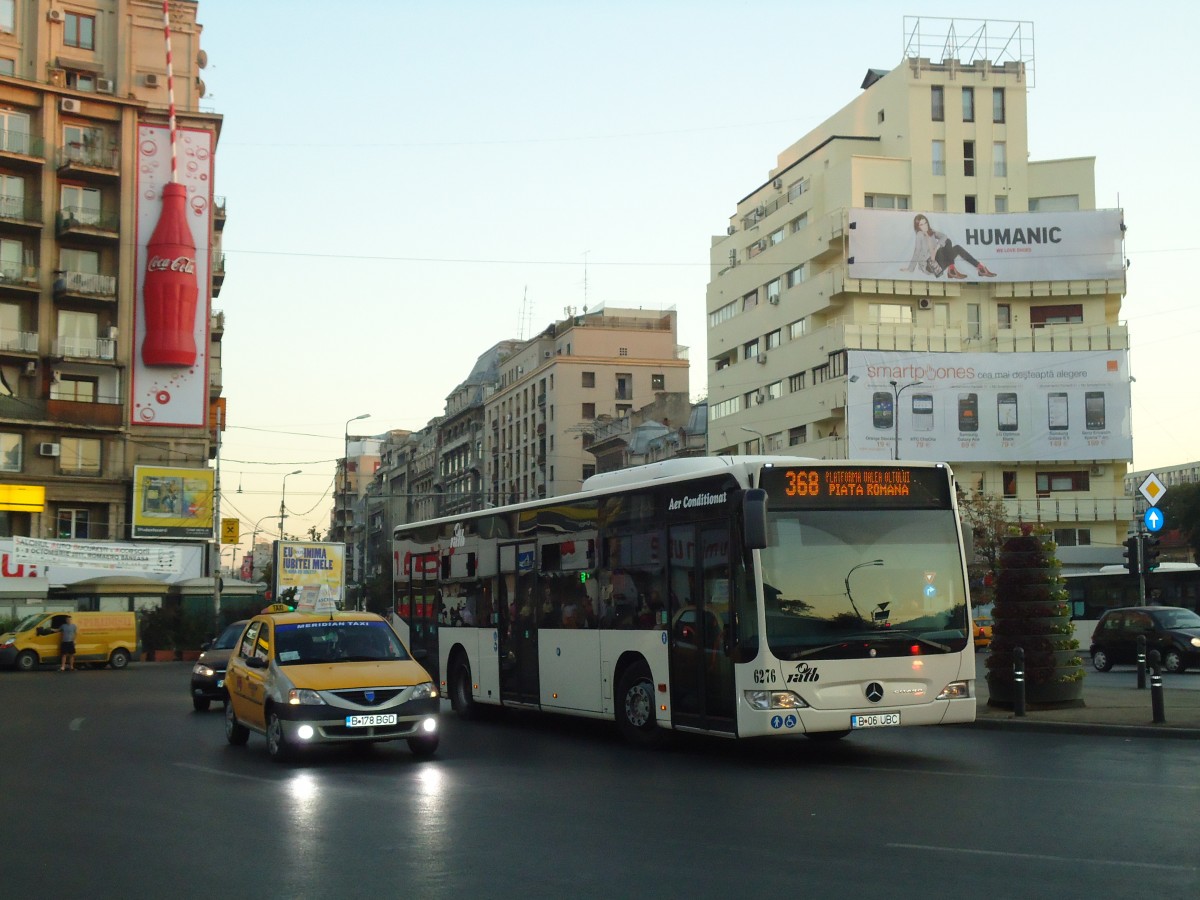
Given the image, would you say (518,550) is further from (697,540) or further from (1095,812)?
(1095,812)

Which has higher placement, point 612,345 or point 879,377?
point 612,345

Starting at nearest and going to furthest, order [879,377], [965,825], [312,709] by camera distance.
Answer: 1. [965,825]
2. [312,709]
3. [879,377]

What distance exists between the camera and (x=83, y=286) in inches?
2377

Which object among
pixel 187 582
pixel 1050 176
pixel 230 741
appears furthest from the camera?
pixel 1050 176

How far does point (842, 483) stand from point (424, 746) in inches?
214

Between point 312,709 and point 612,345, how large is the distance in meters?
94.7

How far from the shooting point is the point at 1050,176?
77.0 m

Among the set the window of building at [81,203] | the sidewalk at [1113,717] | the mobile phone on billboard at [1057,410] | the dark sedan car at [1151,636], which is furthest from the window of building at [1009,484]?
the sidewalk at [1113,717]

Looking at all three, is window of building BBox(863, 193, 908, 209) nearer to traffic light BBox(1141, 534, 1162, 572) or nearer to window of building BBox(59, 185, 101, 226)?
window of building BBox(59, 185, 101, 226)

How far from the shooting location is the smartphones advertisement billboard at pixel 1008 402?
7138cm

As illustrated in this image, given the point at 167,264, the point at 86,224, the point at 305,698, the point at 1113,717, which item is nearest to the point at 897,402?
the point at 167,264

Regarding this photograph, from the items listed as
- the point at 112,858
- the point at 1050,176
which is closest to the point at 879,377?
the point at 1050,176

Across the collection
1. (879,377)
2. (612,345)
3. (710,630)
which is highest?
(612,345)

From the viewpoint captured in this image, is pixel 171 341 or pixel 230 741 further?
pixel 171 341
